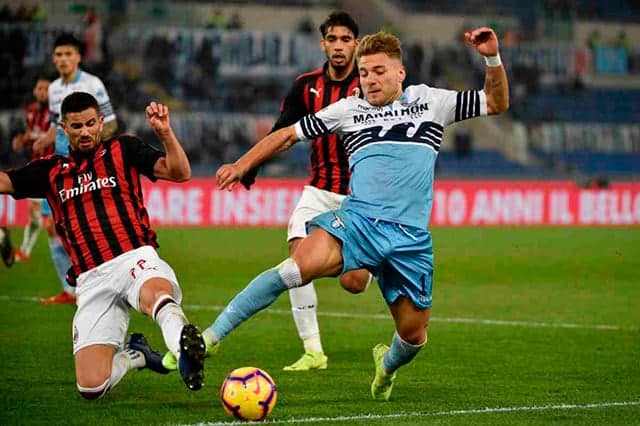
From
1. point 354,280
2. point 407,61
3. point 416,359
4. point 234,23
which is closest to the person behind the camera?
point 354,280

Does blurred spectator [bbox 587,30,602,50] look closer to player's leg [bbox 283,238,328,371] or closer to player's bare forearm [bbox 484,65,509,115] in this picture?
player's leg [bbox 283,238,328,371]

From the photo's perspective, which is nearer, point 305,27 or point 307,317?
point 307,317

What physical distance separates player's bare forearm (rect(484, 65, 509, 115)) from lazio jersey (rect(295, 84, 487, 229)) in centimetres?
4

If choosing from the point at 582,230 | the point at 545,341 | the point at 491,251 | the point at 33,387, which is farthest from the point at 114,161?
the point at 582,230

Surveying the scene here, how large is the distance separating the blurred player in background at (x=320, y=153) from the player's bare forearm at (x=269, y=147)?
5.33 feet

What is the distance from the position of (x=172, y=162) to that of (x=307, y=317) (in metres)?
2.39

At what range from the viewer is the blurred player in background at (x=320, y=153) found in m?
9.11

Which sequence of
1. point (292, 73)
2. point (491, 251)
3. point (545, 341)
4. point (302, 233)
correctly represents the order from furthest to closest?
point (292, 73)
point (491, 251)
point (545, 341)
point (302, 233)

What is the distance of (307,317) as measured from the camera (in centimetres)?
920

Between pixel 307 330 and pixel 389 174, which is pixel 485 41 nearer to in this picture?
pixel 389 174

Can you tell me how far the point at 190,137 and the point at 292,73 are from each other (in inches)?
180

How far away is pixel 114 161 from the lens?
7.54 m

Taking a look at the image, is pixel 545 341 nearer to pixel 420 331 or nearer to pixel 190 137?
pixel 420 331

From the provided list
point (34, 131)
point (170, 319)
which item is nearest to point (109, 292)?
point (170, 319)
